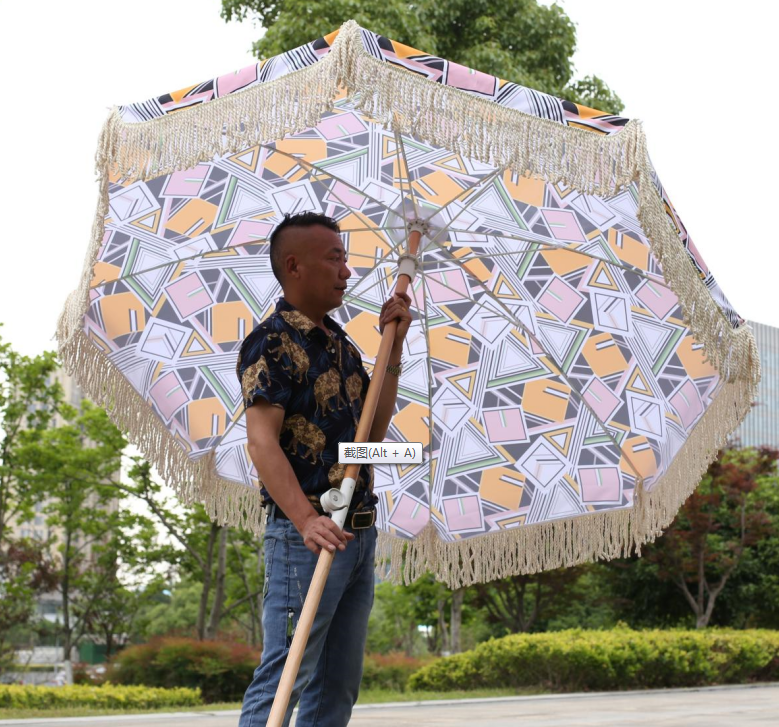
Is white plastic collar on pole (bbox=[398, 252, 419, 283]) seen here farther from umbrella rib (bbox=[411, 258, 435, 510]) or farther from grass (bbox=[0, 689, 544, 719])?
grass (bbox=[0, 689, 544, 719])

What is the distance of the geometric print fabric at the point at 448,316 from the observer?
148 inches

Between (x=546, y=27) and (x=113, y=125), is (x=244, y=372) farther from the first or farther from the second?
(x=546, y=27)

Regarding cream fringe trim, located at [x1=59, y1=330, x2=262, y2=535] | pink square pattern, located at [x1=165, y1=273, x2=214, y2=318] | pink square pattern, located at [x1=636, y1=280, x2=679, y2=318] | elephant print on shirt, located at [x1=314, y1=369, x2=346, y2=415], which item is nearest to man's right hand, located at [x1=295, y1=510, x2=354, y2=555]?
elephant print on shirt, located at [x1=314, y1=369, x2=346, y2=415]

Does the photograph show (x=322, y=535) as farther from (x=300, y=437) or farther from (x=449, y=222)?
(x=449, y=222)

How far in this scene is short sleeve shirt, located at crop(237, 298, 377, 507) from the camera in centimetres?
255

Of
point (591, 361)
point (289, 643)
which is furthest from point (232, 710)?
point (289, 643)

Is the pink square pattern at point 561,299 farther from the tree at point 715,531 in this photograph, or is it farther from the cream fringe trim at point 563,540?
the tree at point 715,531

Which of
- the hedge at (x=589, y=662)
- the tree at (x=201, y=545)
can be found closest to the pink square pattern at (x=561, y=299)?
the hedge at (x=589, y=662)

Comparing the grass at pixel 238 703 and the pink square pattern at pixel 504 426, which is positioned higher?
the pink square pattern at pixel 504 426

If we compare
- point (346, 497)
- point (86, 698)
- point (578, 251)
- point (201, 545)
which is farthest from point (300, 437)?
point (201, 545)

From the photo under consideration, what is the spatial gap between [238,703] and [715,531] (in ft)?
38.5

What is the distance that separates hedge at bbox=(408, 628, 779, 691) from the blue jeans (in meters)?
9.39

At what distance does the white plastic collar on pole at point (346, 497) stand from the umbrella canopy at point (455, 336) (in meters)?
1.39

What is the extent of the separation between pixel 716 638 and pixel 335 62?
487 inches
